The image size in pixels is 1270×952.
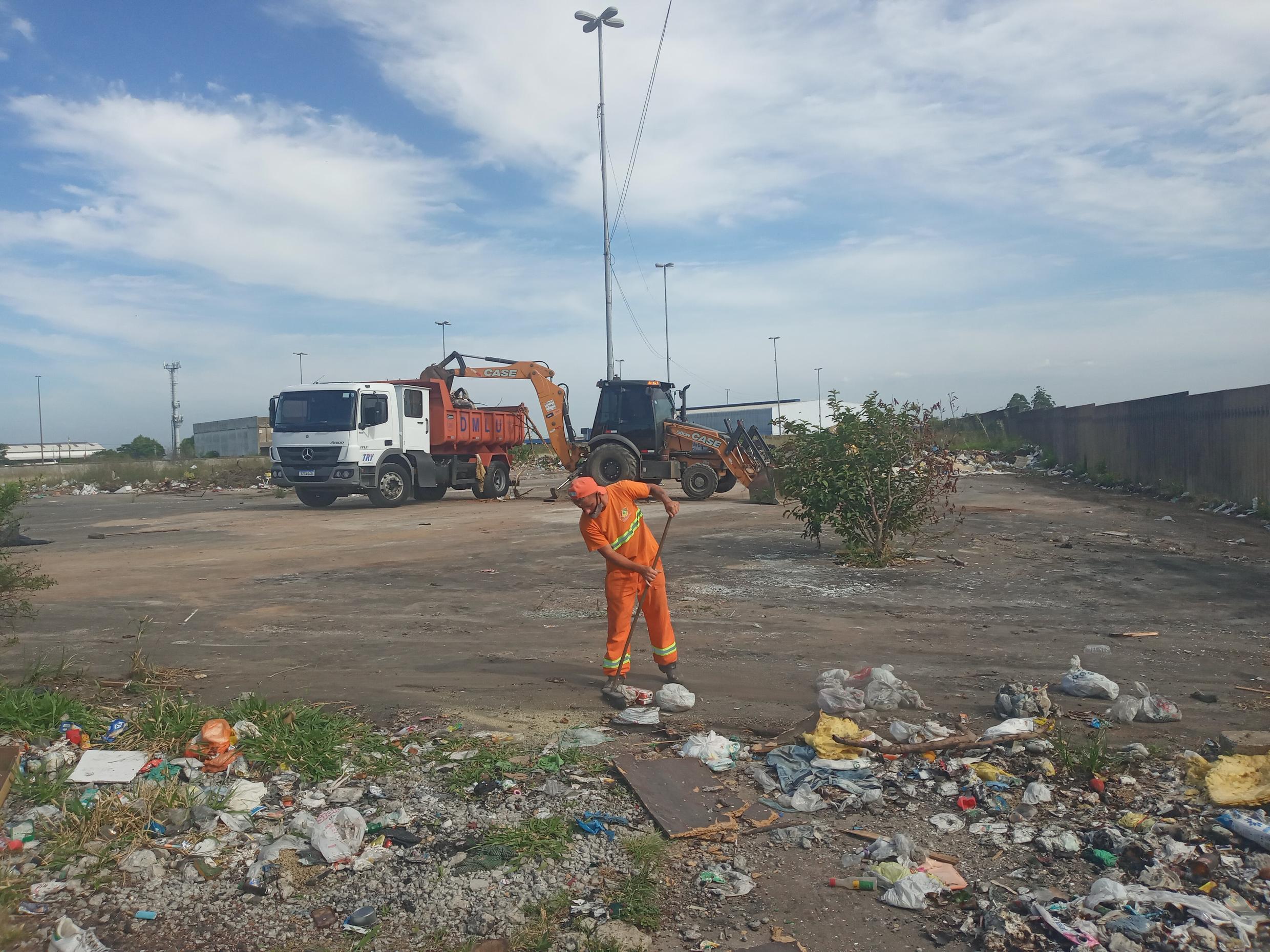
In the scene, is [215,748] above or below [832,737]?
above

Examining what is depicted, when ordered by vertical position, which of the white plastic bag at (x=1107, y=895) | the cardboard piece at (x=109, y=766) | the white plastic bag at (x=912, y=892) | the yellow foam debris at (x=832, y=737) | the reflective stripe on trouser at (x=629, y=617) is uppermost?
the reflective stripe on trouser at (x=629, y=617)

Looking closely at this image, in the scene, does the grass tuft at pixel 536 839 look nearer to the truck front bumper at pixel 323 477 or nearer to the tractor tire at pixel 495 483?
the truck front bumper at pixel 323 477

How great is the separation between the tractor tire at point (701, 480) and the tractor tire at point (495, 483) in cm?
490

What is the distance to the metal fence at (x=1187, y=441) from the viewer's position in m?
14.6

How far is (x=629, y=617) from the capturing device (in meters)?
5.88

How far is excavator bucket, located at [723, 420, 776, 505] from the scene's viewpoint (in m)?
18.8

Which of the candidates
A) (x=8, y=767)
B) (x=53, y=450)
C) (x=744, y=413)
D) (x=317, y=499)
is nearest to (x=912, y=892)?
(x=8, y=767)

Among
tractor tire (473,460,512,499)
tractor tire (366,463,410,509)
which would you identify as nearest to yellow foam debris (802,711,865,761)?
tractor tire (366,463,410,509)

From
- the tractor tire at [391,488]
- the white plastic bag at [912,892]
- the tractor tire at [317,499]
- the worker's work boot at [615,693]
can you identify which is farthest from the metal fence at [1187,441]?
the tractor tire at [317,499]

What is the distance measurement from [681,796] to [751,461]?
15.2m

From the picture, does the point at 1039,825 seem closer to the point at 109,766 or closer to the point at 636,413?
the point at 109,766

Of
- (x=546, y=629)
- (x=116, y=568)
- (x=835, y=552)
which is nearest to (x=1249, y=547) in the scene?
(x=835, y=552)

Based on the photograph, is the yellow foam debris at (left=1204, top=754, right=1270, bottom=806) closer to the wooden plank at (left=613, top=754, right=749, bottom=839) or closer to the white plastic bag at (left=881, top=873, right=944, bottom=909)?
the white plastic bag at (left=881, top=873, right=944, bottom=909)

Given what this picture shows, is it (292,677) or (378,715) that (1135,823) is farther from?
(292,677)
